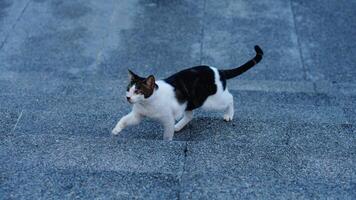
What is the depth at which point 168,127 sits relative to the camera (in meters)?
4.49

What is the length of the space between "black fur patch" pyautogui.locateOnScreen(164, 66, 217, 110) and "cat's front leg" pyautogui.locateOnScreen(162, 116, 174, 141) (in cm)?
20

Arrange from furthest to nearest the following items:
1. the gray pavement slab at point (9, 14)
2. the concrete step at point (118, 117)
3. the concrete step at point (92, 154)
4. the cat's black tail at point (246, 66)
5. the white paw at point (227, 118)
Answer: the gray pavement slab at point (9, 14) → the white paw at point (227, 118) → the cat's black tail at point (246, 66) → the concrete step at point (118, 117) → the concrete step at point (92, 154)

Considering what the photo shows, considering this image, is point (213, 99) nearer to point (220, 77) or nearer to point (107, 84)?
point (220, 77)

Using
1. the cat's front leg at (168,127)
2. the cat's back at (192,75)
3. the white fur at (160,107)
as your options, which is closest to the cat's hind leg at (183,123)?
the white fur at (160,107)

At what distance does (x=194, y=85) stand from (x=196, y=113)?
2.98ft

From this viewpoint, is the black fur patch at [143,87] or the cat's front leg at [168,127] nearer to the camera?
the black fur patch at [143,87]

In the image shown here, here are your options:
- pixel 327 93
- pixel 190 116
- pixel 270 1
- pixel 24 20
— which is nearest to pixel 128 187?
pixel 190 116

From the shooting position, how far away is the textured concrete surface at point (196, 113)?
3289 millimetres

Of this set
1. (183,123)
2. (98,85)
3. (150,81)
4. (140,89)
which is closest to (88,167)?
(140,89)

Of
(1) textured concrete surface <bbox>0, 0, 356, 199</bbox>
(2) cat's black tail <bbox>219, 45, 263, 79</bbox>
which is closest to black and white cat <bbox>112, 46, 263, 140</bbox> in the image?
(2) cat's black tail <bbox>219, 45, 263, 79</bbox>

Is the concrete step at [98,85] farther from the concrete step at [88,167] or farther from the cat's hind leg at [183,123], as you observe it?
the concrete step at [88,167]

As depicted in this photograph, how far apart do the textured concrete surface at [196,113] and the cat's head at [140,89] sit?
38cm

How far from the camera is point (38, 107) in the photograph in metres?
5.43

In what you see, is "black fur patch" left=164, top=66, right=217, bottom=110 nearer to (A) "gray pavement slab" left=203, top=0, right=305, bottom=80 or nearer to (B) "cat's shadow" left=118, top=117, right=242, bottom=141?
(B) "cat's shadow" left=118, top=117, right=242, bottom=141
